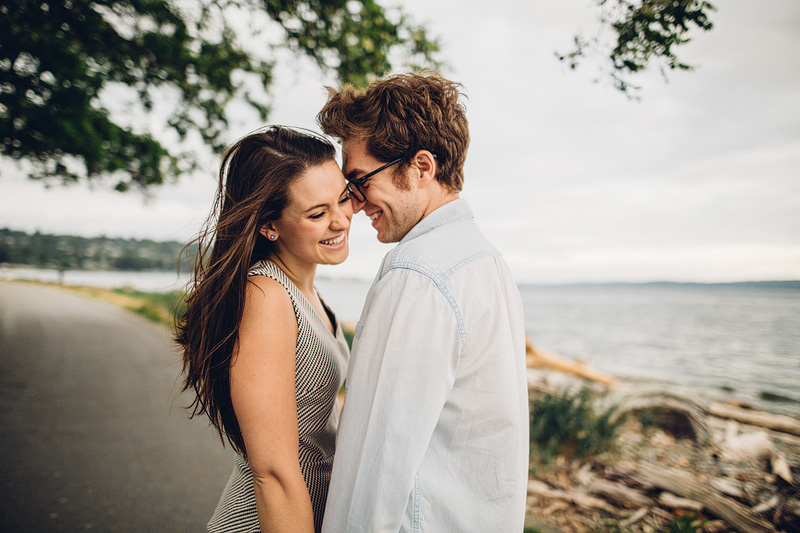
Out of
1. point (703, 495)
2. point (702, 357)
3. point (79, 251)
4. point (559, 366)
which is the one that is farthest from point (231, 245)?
point (702, 357)

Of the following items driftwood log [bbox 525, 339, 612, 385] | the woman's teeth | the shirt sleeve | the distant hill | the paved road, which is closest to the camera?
the shirt sleeve

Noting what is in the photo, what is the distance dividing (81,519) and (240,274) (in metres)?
3.47

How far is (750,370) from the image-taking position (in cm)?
1429

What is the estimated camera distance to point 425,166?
1.88m

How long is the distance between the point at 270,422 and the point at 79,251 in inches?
802

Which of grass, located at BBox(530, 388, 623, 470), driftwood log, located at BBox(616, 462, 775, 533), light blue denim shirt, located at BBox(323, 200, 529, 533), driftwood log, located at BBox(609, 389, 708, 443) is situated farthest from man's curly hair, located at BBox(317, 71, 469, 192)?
driftwood log, located at BBox(609, 389, 708, 443)

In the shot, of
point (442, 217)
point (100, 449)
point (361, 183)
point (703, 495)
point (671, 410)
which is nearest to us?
point (442, 217)

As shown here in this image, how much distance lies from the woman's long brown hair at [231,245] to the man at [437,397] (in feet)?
1.99

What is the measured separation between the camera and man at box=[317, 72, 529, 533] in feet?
4.14

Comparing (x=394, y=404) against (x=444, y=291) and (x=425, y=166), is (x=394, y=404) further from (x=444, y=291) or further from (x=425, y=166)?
(x=425, y=166)

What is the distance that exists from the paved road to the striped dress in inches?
90.9

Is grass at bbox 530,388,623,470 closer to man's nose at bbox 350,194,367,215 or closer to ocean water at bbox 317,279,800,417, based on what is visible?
man's nose at bbox 350,194,367,215

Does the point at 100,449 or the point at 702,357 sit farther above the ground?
the point at 100,449

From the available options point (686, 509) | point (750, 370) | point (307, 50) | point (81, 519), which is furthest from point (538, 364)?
point (81, 519)
